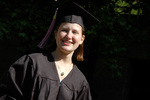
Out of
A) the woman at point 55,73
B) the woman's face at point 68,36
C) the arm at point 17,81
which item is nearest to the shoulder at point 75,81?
the woman at point 55,73

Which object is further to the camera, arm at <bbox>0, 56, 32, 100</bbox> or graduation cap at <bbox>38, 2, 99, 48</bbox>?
graduation cap at <bbox>38, 2, 99, 48</bbox>

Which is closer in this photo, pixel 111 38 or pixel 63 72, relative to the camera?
pixel 63 72

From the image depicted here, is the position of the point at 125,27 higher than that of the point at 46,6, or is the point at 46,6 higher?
the point at 46,6

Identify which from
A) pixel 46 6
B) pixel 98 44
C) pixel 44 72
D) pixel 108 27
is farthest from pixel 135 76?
pixel 44 72

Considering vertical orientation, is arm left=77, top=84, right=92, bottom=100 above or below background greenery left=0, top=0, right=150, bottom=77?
below

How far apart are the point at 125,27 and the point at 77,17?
1.91 m

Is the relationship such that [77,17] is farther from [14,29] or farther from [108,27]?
[14,29]

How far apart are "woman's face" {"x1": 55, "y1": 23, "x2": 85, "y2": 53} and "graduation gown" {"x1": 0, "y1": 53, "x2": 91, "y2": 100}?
0.24m

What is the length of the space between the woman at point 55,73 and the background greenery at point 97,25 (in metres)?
1.50

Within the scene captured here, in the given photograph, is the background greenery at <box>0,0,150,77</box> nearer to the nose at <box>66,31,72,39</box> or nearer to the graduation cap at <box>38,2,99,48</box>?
the graduation cap at <box>38,2,99,48</box>

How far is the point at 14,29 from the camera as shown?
14.0 feet

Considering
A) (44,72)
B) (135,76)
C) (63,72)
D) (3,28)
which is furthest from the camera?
(135,76)

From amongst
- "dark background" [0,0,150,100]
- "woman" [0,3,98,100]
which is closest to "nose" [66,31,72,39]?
"woman" [0,3,98,100]

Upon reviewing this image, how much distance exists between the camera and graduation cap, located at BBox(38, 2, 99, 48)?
2544mm
